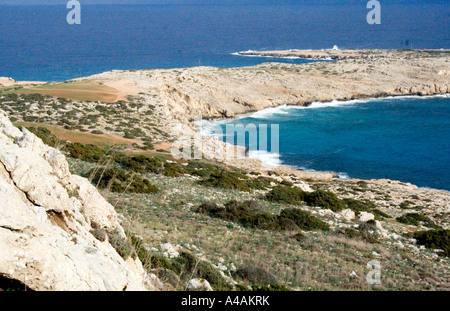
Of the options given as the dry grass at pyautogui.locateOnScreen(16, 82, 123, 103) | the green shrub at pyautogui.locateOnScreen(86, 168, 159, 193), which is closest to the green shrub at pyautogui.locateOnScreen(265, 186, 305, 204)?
the green shrub at pyautogui.locateOnScreen(86, 168, 159, 193)

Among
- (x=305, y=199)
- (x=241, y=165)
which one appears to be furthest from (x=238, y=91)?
(x=305, y=199)

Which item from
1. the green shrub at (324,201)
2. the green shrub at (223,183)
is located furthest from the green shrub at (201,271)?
the green shrub at (324,201)

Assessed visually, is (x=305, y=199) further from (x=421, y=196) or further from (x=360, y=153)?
(x=360, y=153)

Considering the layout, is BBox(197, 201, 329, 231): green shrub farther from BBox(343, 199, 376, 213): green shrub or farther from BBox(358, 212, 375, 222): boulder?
BBox(343, 199, 376, 213): green shrub

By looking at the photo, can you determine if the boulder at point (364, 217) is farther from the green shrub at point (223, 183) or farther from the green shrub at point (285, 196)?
the green shrub at point (223, 183)

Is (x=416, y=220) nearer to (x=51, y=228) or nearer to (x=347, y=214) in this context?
(x=347, y=214)

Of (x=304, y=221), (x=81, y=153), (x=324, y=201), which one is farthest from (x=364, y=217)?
(x=81, y=153)
